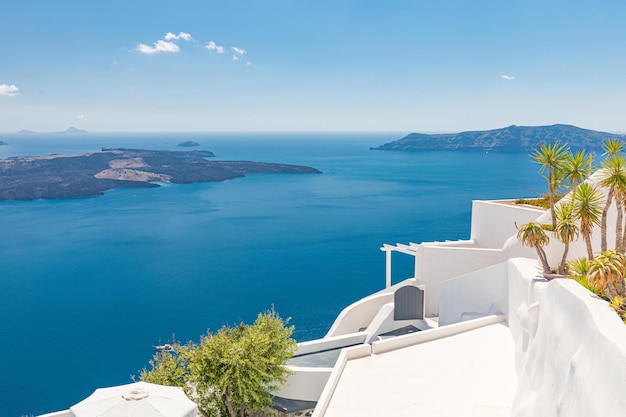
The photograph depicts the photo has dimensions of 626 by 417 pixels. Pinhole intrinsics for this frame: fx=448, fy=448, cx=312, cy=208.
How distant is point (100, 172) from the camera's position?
→ 12088 centimetres

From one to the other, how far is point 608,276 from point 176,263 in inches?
2028

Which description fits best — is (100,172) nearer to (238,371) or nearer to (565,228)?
(238,371)

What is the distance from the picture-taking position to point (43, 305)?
43125 mm

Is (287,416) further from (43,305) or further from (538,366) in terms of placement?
(43,305)

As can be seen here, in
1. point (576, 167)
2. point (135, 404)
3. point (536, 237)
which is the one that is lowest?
point (135, 404)

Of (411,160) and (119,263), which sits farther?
(411,160)

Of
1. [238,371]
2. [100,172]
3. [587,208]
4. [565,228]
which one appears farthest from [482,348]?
[100,172]

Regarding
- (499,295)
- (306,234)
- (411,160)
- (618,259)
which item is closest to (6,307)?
(306,234)

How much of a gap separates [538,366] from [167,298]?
4090cm

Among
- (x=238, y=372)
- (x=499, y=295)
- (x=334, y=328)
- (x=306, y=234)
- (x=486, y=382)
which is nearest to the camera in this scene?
(x=486, y=382)

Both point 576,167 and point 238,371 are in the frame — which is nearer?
point 576,167

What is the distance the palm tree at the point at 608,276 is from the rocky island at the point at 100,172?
10600 centimetres

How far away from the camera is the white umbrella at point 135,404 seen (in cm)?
940

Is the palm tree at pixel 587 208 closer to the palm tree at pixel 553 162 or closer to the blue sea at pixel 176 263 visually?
the palm tree at pixel 553 162
